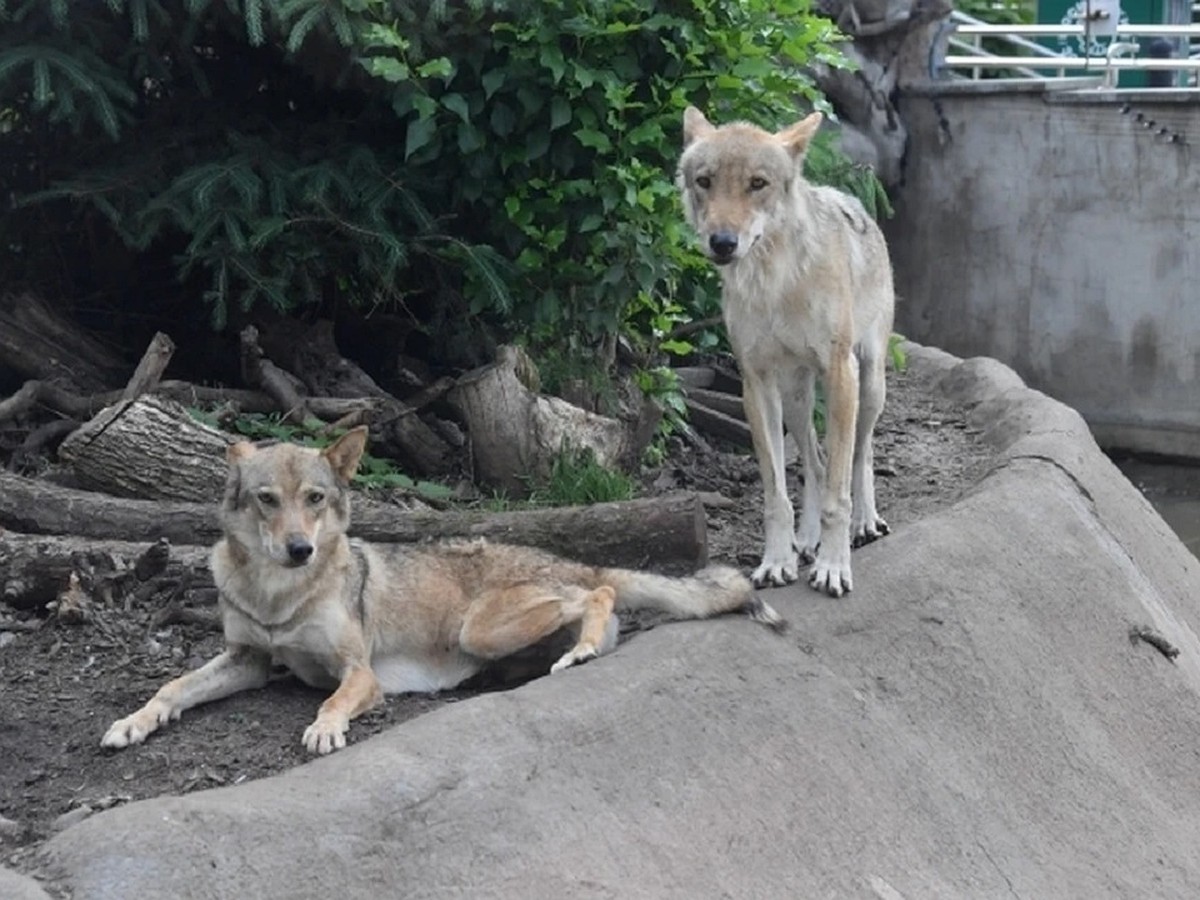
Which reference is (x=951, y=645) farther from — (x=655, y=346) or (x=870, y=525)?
(x=655, y=346)

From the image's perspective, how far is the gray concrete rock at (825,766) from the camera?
4.80 m

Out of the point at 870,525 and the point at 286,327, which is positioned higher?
the point at 286,327

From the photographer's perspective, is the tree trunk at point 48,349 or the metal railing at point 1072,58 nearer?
the tree trunk at point 48,349

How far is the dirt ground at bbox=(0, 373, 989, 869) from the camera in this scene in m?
5.43

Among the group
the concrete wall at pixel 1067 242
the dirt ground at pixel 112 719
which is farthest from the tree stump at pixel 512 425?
the concrete wall at pixel 1067 242

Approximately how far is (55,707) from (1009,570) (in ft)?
13.4

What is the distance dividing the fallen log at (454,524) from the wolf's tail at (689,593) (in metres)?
0.47

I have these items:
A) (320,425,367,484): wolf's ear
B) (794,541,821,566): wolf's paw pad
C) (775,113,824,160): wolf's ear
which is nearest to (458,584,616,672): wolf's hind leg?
(320,425,367,484): wolf's ear

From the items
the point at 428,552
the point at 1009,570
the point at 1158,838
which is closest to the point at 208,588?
the point at 428,552

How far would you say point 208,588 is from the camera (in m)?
6.98

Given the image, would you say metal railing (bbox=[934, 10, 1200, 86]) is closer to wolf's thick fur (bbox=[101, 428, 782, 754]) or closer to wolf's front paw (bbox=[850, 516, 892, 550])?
wolf's front paw (bbox=[850, 516, 892, 550])

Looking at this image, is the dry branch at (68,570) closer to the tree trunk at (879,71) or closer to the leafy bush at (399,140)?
the leafy bush at (399,140)

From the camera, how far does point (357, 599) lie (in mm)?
6270

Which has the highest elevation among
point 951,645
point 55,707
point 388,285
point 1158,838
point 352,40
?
point 352,40
